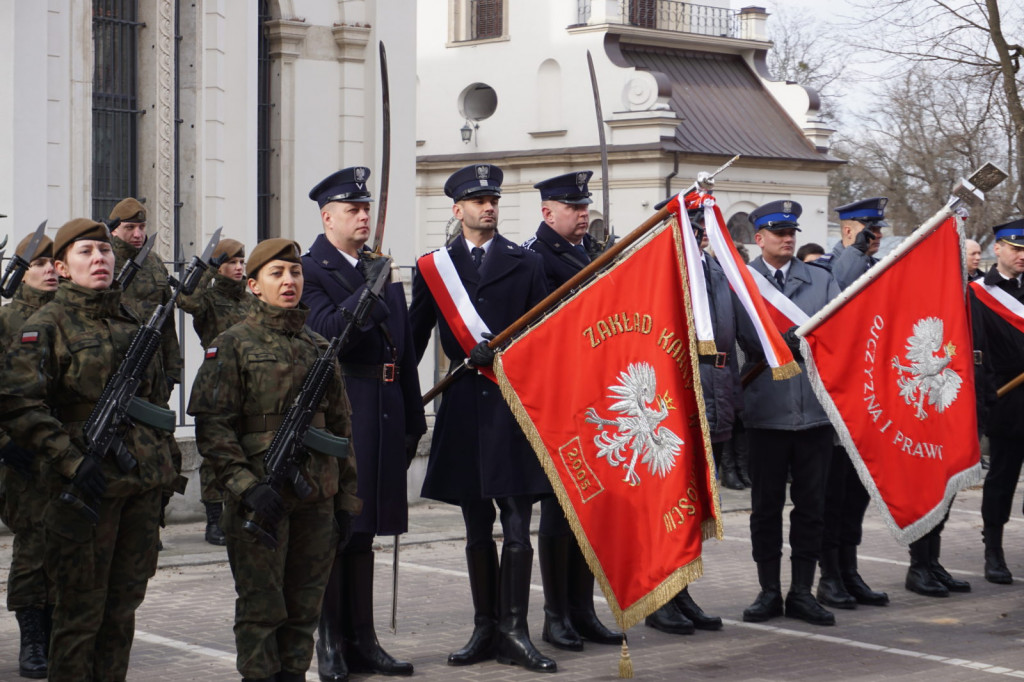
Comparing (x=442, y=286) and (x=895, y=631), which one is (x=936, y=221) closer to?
(x=895, y=631)

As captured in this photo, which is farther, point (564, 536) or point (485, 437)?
point (564, 536)

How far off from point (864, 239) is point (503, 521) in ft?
9.61

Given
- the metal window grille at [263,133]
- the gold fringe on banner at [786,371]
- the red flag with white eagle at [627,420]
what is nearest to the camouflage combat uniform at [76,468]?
the red flag with white eagle at [627,420]

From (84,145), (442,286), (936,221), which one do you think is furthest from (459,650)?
(84,145)

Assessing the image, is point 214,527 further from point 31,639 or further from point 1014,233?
point 1014,233

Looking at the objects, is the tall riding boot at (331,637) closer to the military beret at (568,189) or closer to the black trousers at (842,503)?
the military beret at (568,189)

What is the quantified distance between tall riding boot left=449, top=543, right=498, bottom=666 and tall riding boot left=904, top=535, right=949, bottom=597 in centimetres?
293

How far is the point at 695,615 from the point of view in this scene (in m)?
8.39

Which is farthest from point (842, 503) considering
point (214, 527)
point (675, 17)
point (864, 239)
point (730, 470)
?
point (675, 17)

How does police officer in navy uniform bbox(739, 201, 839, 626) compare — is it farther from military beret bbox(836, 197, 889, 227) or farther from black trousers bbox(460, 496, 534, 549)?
black trousers bbox(460, 496, 534, 549)

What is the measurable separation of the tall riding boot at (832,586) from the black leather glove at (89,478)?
434cm

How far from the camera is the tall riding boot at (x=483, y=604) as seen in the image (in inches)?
297

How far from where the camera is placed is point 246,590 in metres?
6.17

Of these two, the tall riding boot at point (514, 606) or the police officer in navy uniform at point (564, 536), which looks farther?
the police officer in navy uniform at point (564, 536)
